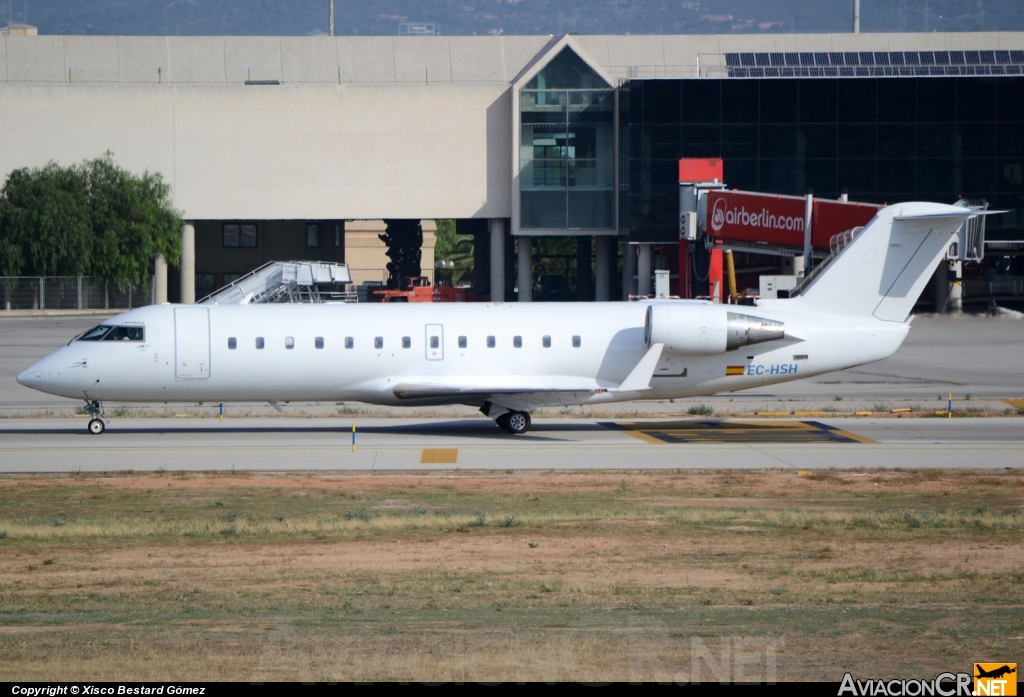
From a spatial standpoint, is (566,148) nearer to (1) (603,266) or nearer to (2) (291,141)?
(1) (603,266)

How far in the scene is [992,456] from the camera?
24.7 metres

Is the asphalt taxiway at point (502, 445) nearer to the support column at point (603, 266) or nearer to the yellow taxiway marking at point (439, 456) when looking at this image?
the yellow taxiway marking at point (439, 456)

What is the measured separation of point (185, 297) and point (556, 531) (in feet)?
214

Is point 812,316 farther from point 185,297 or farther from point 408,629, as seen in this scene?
point 185,297

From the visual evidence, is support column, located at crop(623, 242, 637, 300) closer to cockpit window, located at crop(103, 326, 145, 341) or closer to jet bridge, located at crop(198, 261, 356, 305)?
jet bridge, located at crop(198, 261, 356, 305)

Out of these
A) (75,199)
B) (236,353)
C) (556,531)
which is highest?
(75,199)

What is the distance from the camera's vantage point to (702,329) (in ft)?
90.5

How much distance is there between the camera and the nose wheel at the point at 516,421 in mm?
28422

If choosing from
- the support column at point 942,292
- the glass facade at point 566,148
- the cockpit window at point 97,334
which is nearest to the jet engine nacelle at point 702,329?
the cockpit window at point 97,334

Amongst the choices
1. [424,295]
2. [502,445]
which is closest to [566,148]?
[424,295]

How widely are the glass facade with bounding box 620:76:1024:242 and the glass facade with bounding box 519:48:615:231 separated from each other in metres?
3.86

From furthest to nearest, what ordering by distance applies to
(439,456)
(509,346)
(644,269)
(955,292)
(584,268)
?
(584,268), (644,269), (955,292), (509,346), (439,456)

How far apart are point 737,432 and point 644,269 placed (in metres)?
42.3

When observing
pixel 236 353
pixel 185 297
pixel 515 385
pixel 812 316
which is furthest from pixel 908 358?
pixel 185 297
